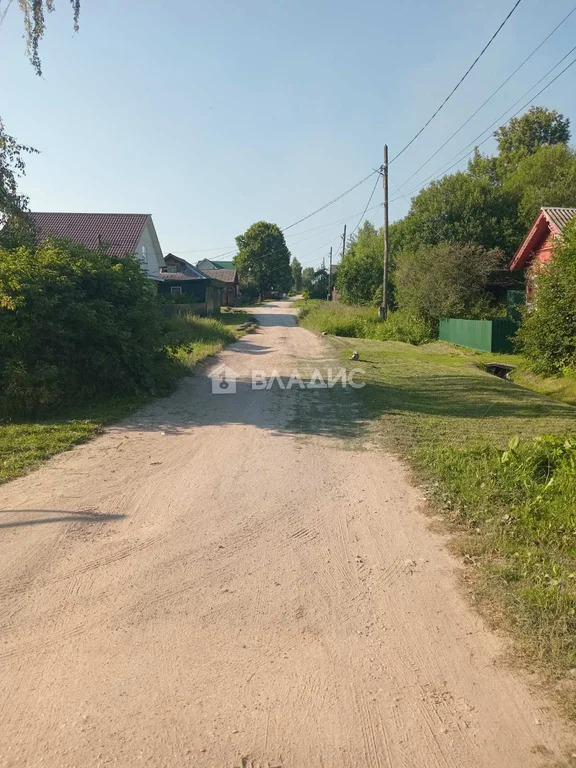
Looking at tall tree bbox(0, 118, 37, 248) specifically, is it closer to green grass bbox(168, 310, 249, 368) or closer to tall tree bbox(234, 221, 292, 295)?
green grass bbox(168, 310, 249, 368)

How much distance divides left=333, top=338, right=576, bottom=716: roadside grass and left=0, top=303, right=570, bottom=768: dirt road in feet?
0.76

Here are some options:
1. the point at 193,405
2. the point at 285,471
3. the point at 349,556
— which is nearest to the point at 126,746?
the point at 349,556

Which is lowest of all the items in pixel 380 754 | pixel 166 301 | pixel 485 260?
pixel 380 754

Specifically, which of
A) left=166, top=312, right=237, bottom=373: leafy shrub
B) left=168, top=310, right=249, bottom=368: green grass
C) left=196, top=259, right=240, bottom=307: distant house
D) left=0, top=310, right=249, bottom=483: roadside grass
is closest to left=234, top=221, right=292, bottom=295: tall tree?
left=196, top=259, right=240, bottom=307: distant house

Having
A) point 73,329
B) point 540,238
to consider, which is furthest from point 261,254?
point 73,329

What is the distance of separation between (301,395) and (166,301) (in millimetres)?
3932

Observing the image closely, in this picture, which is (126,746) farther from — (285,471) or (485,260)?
(485,260)

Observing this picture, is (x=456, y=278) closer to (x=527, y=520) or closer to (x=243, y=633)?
(x=527, y=520)

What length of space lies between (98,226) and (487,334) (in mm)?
21950

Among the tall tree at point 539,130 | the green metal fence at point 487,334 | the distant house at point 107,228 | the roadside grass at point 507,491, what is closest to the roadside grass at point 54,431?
the roadside grass at point 507,491

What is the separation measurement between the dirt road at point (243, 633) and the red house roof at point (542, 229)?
19.8 meters

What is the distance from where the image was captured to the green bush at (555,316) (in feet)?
46.5

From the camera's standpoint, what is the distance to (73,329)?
10.3 metres

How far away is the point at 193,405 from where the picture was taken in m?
10.8
